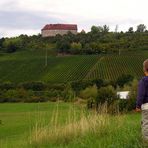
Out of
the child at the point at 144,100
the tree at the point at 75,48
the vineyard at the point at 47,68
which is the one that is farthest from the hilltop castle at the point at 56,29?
the child at the point at 144,100

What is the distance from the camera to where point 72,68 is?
264ft

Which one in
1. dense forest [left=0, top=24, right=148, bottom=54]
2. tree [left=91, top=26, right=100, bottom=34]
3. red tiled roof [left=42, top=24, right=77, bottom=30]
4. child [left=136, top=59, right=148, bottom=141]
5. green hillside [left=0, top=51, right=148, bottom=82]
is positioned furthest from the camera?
red tiled roof [left=42, top=24, right=77, bottom=30]

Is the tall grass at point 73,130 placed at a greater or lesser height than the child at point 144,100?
lesser

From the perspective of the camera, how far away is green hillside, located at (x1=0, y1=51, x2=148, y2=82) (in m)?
75.1

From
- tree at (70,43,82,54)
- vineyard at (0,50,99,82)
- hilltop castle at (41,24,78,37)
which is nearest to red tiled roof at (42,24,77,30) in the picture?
hilltop castle at (41,24,78,37)

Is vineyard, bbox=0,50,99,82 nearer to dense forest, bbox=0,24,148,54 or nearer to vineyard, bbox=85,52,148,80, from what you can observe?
vineyard, bbox=85,52,148,80

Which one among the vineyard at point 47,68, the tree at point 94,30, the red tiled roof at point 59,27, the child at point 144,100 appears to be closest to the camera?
the child at point 144,100

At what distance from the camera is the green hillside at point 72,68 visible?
75.1 meters

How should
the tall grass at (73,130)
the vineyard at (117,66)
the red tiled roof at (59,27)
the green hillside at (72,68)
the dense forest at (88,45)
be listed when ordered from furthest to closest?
1. the red tiled roof at (59,27)
2. the dense forest at (88,45)
3. the green hillside at (72,68)
4. the vineyard at (117,66)
5. the tall grass at (73,130)

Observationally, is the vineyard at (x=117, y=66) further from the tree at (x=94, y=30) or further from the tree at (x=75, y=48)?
the tree at (x=94, y=30)

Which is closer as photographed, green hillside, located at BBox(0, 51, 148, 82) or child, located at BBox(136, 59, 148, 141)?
child, located at BBox(136, 59, 148, 141)

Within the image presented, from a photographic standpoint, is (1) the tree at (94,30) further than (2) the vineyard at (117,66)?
Yes

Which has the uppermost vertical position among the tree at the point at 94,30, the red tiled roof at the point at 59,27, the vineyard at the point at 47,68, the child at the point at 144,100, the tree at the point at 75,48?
the red tiled roof at the point at 59,27

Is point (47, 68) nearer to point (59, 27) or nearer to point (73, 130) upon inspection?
point (73, 130)
